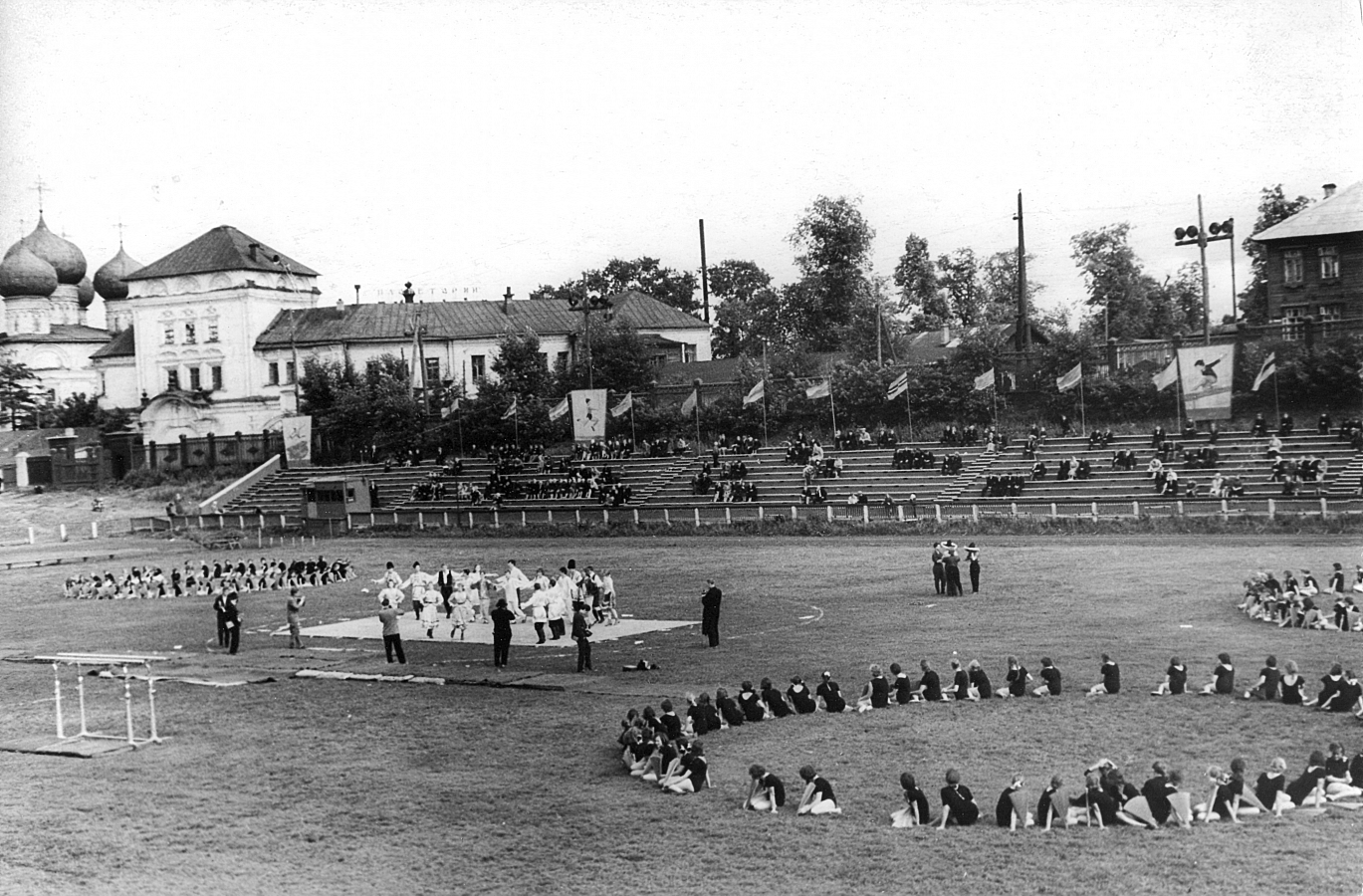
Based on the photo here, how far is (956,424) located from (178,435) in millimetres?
41501

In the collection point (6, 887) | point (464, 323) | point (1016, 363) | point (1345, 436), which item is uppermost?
point (464, 323)

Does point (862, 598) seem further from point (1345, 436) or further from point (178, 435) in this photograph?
point (178, 435)

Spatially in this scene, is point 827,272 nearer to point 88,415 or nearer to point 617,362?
point 617,362

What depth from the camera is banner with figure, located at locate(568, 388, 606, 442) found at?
4509 cm

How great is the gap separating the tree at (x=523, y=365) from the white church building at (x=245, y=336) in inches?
127

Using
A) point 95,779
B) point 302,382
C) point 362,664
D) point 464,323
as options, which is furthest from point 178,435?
point 95,779

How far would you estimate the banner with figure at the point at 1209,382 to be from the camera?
3709 centimetres

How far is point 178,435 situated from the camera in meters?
67.8

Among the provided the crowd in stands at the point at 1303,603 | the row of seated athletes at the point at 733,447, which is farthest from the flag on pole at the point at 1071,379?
the crowd in stands at the point at 1303,603

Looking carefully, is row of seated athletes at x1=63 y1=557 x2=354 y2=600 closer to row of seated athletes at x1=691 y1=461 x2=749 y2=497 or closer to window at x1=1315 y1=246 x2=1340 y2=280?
row of seated athletes at x1=691 y1=461 x2=749 y2=497

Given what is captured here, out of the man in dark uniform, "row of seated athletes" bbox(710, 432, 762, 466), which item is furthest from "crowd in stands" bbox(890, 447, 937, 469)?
the man in dark uniform

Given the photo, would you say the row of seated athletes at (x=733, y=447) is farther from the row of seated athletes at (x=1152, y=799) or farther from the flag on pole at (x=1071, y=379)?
the row of seated athletes at (x=1152, y=799)

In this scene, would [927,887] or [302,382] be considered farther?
[302,382]

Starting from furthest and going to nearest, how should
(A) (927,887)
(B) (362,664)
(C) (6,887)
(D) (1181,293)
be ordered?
1. (D) (1181,293)
2. (B) (362,664)
3. (C) (6,887)
4. (A) (927,887)
